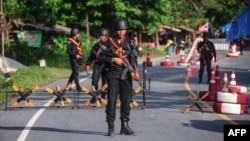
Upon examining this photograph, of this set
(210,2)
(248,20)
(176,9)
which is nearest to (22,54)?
(248,20)

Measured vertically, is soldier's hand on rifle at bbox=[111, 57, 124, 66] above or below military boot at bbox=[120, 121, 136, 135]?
above

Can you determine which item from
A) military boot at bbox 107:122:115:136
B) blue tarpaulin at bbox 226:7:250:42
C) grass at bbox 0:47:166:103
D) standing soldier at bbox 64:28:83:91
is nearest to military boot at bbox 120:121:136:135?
military boot at bbox 107:122:115:136

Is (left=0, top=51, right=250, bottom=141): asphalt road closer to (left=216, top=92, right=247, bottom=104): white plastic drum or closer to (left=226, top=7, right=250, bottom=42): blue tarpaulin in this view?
(left=216, top=92, right=247, bottom=104): white plastic drum

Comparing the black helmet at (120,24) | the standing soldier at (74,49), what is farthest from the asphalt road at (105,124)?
the black helmet at (120,24)

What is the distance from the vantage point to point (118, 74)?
9883 mm

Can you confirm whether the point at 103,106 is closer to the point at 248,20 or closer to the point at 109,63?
the point at 109,63

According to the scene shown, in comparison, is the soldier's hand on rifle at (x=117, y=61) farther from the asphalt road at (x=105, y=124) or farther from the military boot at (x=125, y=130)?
the asphalt road at (x=105, y=124)

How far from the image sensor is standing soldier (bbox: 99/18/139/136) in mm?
9812

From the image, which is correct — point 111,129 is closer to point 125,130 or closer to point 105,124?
point 125,130

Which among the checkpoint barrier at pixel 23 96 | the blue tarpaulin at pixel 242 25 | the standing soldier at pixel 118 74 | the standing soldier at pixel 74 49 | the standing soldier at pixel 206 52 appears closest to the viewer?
the standing soldier at pixel 118 74

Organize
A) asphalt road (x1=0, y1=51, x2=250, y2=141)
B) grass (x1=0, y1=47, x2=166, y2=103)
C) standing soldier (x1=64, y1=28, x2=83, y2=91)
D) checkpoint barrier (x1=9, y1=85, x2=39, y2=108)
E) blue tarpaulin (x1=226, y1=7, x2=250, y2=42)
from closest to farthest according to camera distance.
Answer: asphalt road (x1=0, y1=51, x2=250, y2=141), checkpoint barrier (x1=9, y1=85, x2=39, y2=108), standing soldier (x1=64, y1=28, x2=83, y2=91), grass (x1=0, y1=47, x2=166, y2=103), blue tarpaulin (x1=226, y1=7, x2=250, y2=42)

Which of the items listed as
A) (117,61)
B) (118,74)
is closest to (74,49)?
(118,74)

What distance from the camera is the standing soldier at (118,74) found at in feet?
32.2

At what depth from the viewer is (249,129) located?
8719 millimetres
